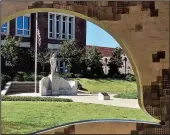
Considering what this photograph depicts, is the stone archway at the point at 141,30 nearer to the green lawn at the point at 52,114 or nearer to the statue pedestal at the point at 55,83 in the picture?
the green lawn at the point at 52,114

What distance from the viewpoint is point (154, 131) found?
174 inches

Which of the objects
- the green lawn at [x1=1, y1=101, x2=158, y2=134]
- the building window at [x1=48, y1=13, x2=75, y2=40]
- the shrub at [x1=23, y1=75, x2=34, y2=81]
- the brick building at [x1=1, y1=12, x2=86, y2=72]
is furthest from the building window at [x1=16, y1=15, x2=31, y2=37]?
the green lawn at [x1=1, y1=101, x2=158, y2=134]

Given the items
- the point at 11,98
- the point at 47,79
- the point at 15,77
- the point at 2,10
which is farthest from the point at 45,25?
the point at 2,10

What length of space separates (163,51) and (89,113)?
14.0 feet

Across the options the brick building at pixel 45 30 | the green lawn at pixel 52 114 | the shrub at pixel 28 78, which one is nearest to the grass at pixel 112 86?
the shrub at pixel 28 78

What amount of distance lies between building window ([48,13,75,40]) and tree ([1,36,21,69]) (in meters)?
1.83

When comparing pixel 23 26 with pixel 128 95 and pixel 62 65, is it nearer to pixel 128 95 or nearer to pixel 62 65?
pixel 62 65

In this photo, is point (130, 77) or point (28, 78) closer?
point (130, 77)

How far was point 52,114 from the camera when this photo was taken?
819cm

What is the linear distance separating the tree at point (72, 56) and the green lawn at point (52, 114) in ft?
22.1

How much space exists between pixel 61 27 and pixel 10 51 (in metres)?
2.79

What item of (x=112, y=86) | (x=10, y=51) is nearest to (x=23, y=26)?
(x=10, y=51)

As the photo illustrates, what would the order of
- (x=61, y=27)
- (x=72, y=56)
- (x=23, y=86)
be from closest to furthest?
(x=23, y=86) < (x=72, y=56) < (x=61, y=27)

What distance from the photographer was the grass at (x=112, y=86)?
1271cm
